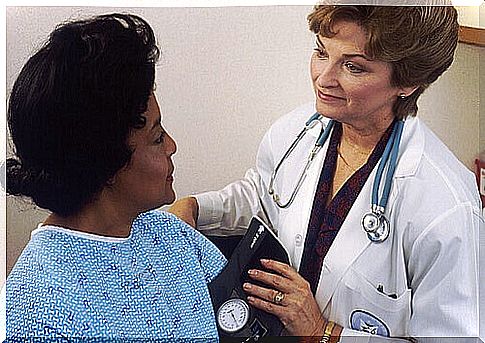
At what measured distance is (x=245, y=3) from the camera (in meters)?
1.46

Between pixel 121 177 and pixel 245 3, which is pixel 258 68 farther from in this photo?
pixel 121 177


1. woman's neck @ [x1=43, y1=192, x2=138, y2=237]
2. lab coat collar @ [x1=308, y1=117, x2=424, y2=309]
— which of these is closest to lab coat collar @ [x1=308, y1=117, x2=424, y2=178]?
lab coat collar @ [x1=308, y1=117, x2=424, y2=309]

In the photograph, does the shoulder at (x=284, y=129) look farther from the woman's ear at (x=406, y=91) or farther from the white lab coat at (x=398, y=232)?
the woman's ear at (x=406, y=91)

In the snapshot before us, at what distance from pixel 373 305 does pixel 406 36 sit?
43cm

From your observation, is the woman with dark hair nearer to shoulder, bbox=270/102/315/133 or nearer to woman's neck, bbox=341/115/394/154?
shoulder, bbox=270/102/315/133

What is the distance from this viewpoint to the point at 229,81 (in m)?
1.46

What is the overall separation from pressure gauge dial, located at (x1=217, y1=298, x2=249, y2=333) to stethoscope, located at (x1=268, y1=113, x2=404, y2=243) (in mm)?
175

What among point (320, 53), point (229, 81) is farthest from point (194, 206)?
point (320, 53)

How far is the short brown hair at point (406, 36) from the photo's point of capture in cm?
142

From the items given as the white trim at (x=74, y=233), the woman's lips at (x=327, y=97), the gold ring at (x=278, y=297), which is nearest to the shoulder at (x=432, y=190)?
the woman's lips at (x=327, y=97)

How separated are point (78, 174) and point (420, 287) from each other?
1.89 ft


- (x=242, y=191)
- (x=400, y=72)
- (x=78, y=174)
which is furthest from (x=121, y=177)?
(x=400, y=72)

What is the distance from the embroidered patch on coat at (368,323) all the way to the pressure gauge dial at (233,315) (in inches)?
6.9

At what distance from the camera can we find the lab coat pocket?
1438 millimetres
